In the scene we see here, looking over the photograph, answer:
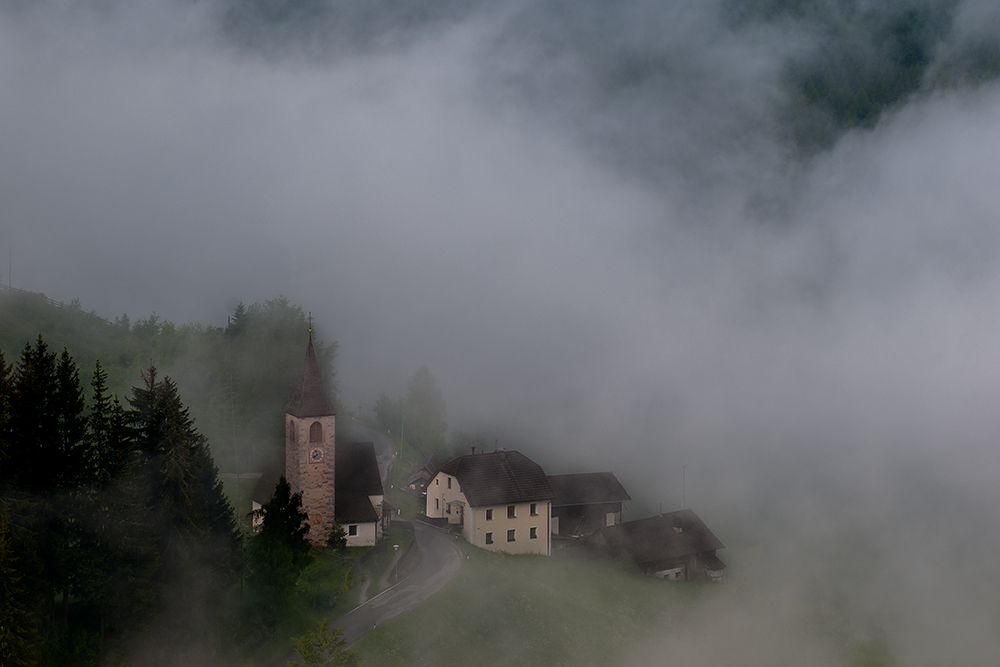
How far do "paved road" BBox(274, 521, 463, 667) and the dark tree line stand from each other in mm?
5726

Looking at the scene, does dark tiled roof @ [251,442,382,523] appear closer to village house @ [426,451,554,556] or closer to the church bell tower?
the church bell tower

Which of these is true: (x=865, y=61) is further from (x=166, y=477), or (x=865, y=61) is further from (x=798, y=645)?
(x=166, y=477)

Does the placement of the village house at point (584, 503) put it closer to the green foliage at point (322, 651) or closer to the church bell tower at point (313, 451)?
the church bell tower at point (313, 451)

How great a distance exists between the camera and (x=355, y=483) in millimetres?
42188

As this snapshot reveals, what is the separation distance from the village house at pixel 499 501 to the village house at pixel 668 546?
13.8ft

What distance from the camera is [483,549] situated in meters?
44.2

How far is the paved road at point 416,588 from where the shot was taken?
103ft

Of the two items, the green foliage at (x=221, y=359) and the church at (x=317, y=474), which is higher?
the green foliage at (x=221, y=359)

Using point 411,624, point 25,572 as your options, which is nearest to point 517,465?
point 411,624

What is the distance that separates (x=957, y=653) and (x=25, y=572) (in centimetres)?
2960

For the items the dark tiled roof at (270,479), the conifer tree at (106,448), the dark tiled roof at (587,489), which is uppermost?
the conifer tree at (106,448)

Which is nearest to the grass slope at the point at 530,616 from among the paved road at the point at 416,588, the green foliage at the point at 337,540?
the paved road at the point at 416,588

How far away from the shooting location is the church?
39156 millimetres

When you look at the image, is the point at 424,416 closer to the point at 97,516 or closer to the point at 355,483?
the point at 355,483
